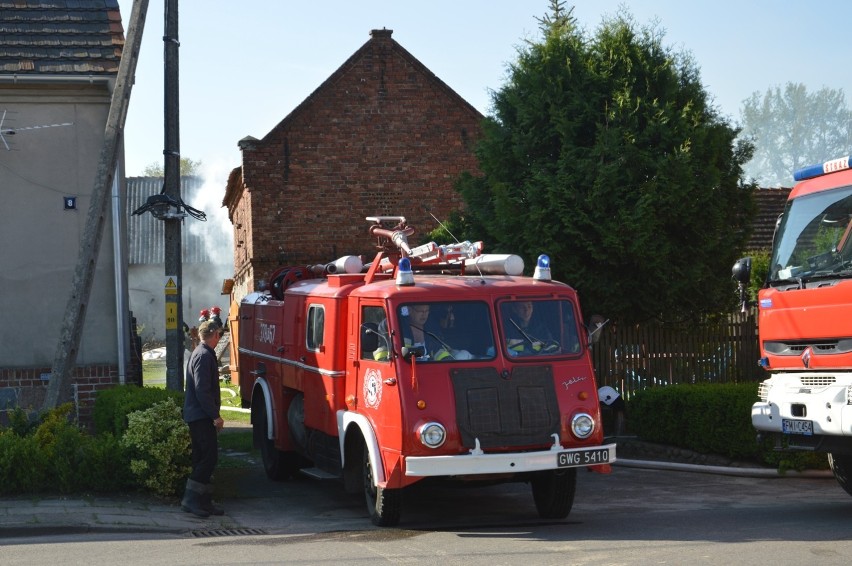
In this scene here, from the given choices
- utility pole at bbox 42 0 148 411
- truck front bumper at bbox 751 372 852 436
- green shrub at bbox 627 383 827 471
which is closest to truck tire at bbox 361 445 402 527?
truck front bumper at bbox 751 372 852 436

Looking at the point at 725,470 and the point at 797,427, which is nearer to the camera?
the point at 797,427

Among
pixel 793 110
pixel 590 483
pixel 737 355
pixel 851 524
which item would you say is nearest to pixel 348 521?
pixel 590 483

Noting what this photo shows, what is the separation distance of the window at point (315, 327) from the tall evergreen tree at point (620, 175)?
4.58 meters

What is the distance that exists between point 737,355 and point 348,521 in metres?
7.96

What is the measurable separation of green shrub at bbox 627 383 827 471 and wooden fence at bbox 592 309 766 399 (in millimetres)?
984

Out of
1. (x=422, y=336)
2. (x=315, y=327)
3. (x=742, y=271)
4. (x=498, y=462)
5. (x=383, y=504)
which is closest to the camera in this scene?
(x=498, y=462)

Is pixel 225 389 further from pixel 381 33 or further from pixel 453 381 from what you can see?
pixel 453 381

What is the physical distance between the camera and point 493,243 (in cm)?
1720

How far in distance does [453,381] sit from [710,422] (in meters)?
5.67

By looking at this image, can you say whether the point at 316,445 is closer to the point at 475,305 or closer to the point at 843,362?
the point at 475,305

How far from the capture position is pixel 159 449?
1108 centimetres

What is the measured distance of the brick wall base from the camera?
51.0 feet

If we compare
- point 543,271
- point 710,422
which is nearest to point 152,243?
point 710,422

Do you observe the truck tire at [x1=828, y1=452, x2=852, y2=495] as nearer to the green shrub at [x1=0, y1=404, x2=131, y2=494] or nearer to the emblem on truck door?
the emblem on truck door
